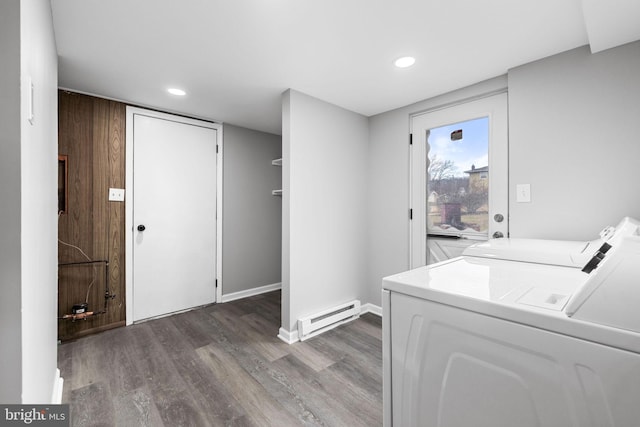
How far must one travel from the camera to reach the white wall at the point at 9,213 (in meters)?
0.63

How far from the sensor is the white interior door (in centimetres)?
278

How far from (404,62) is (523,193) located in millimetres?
1309

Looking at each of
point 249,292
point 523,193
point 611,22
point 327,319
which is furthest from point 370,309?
point 611,22

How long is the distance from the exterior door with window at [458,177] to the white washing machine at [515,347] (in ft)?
3.82

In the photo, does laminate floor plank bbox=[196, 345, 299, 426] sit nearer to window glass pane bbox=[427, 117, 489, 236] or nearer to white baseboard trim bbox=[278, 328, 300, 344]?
white baseboard trim bbox=[278, 328, 300, 344]

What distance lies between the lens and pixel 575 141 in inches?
69.7

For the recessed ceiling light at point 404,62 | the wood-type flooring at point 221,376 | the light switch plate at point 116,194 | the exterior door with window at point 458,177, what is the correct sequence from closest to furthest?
the wood-type flooring at point 221,376
the recessed ceiling light at point 404,62
the exterior door with window at point 458,177
the light switch plate at point 116,194

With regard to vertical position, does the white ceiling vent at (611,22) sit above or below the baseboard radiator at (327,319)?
above

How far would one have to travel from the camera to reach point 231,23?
154 centimetres

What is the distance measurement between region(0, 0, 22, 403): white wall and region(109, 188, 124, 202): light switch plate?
2.35m

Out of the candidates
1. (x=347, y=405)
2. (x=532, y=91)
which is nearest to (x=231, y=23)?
(x=532, y=91)

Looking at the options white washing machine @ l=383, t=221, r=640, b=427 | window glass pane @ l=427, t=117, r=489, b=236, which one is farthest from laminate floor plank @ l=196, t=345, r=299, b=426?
window glass pane @ l=427, t=117, r=489, b=236

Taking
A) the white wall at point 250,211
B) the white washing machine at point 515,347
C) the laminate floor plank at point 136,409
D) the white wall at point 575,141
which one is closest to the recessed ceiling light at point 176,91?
the white wall at point 250,211

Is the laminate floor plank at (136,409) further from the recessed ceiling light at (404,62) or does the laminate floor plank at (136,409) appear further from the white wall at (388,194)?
the recessed ceiling light at (404,62)
